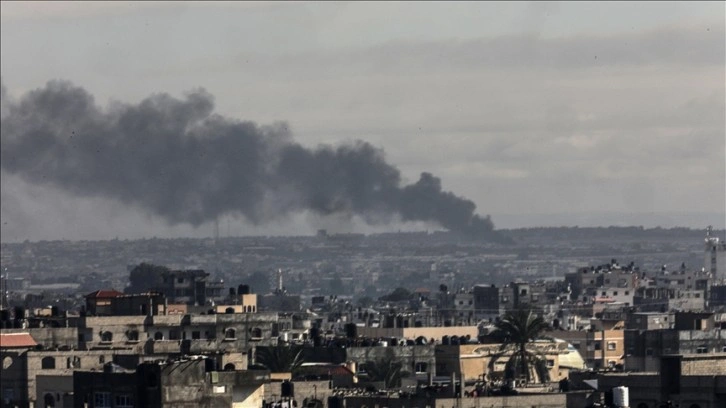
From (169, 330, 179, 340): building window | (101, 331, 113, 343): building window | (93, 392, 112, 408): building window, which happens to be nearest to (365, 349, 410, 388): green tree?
(169, 330, 179, 340): building window

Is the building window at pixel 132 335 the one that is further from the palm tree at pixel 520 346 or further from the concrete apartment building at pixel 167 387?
the concrete apartment building at pixel 167 387

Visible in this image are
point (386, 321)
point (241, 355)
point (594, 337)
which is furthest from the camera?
point (386, 321)

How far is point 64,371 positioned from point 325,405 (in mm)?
14024

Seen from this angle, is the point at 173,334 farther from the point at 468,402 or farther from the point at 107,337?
the point at 468,402

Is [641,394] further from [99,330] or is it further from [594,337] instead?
[594,337]

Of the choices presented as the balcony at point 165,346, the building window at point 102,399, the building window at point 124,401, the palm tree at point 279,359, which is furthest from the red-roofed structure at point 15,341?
the building window at point 124,401

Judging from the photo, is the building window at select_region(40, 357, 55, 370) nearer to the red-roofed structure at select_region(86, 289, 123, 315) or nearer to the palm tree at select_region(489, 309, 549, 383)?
the palm tree at select_region(489, 309, 549, 383)

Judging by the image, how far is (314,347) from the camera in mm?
108312

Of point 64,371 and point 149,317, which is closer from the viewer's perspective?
point 64,371

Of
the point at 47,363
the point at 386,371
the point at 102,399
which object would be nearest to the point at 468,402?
the point at 102,399

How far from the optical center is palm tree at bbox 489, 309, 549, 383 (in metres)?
103

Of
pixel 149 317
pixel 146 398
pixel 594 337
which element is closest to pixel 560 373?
pixel 149 317

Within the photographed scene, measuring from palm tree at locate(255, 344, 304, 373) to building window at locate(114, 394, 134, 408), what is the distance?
26.5m

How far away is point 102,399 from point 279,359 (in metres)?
28.2
